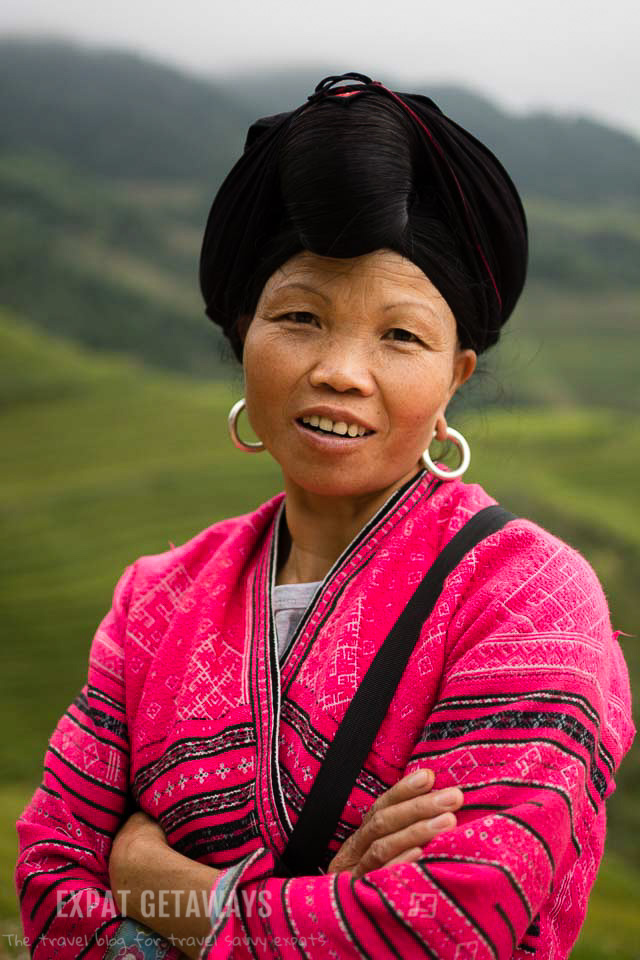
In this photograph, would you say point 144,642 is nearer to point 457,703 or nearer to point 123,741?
point 123,741

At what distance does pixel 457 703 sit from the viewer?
148cm

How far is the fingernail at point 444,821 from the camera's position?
137 centimetres

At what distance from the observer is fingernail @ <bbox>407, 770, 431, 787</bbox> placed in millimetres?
1435

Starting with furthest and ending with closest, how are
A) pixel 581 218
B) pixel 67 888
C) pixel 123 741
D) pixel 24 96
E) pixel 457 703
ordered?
pixel 24 96
pixel 581 218
pixel 123 741
pixel 67 888
pixel 457 703

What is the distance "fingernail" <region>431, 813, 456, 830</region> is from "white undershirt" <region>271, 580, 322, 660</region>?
58 centimetres

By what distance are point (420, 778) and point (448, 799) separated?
62 mm

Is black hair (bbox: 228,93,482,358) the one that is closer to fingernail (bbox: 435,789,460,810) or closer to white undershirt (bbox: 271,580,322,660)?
white undershirt (bbox: 271,580,322,660)

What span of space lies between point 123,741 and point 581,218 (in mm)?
5148

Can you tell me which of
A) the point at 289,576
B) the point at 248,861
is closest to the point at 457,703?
the point at 248,861

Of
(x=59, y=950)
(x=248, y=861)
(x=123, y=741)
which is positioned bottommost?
(x=59, y=950)

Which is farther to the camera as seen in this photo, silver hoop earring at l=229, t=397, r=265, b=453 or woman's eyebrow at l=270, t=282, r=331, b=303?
silver hoop earring at l=229, t=397, r=265, b=453

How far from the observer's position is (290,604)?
1903mm

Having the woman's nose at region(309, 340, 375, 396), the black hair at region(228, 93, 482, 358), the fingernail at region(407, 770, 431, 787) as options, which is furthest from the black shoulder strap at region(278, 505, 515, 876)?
the black hair at region(228, 93, 482, 358)

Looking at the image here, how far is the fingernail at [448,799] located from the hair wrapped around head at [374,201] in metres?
0.89
